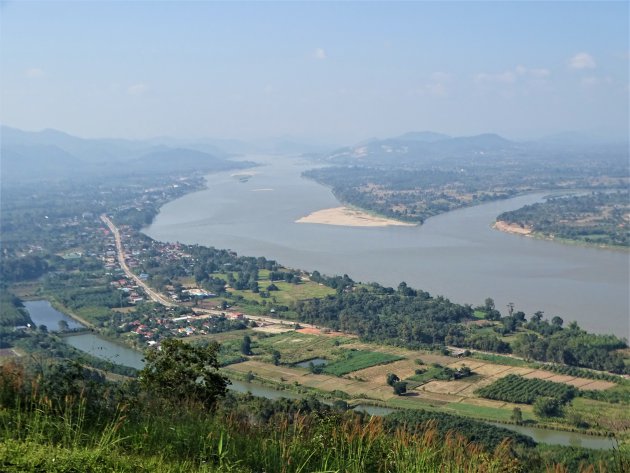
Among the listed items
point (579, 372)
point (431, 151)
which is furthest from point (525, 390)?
point (431, 151)

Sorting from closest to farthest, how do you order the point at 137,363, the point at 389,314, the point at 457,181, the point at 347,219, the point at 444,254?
1. the point at 137,363
2. the point at 389,314
3. the point at 444,254
4. the point at 347,219
5. the point at 457,181

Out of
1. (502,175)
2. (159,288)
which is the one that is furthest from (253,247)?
(502,175)

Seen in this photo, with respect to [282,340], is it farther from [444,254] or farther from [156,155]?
[156,155]

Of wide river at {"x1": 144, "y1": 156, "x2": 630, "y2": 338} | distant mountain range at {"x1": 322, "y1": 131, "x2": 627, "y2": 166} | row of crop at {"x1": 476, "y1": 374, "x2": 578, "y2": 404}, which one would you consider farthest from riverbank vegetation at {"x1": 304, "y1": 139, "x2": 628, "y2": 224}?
row of crop at {"x1": 476, "y1": 374, "x2": 578, "y2": 404}

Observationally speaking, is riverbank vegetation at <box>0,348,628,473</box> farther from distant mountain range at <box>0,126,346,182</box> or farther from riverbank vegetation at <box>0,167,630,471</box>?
distant mountain range at <box>0,126,346,182</box>

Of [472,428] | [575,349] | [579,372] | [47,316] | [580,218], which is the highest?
[580,218]

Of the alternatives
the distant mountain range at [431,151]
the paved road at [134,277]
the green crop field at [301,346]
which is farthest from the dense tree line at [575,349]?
the distant mountain range at [431,151]

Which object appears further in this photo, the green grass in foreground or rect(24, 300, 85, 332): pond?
rect(24, 300, 85, 332): pond

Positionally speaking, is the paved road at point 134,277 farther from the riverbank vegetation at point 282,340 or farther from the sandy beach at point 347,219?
the sandy beach at point 347,219
